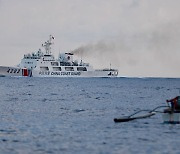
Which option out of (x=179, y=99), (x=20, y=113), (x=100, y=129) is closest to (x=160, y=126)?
(x=179, y=99)

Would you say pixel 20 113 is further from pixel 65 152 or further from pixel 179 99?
pixel 65 152

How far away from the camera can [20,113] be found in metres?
53.6

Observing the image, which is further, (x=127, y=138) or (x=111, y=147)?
(x=127, y=138)

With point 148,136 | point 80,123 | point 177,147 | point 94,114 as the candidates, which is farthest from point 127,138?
point 94,114

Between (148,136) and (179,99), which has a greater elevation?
(179,99)

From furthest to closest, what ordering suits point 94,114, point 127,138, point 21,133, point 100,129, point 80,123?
1. point 94,114
2. point 80,123
3. point 100,129
4. point 21,133
5. point 127,138

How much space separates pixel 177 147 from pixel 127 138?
450 centimetres

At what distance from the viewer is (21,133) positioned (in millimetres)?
37062

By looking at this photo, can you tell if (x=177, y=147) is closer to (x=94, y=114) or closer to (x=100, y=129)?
(x=100, y=129)

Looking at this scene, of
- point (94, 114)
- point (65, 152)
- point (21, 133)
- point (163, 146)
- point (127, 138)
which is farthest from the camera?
point (94, 114)

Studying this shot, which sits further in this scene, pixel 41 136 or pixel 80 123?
pixel 80 123

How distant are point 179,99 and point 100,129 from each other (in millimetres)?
7165

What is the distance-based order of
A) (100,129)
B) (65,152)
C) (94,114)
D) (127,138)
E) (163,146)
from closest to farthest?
1. (65,152)
2. (163,146)
3. (127,138)
4. (100,129)
5. (94,114)

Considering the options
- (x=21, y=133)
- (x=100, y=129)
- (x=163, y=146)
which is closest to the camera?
(x=163, y=146)
